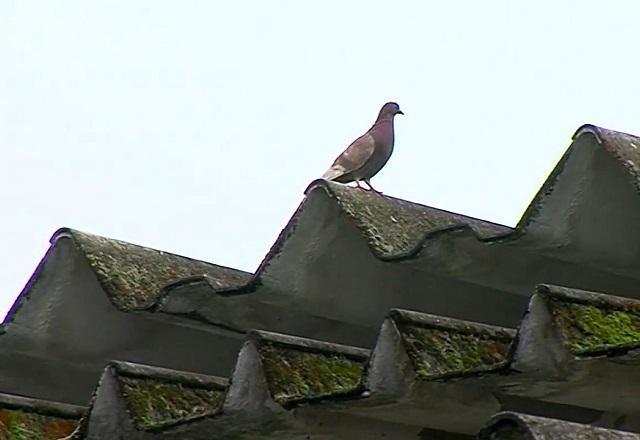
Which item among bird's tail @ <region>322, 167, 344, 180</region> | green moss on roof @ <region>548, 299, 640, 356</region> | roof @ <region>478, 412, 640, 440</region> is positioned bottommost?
roof @ <region>478, 412, 640, 440</region>

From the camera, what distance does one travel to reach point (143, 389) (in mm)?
2906

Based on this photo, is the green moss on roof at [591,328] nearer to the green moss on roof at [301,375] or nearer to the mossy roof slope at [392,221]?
the green moss on roof at [301,375]

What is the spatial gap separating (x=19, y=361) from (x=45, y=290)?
0.18 m

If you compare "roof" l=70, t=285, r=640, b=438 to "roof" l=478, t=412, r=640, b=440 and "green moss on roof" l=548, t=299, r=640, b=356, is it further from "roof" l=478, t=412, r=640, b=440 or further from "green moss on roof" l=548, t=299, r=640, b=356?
"roof" l=478, t=412, r=640, b=440

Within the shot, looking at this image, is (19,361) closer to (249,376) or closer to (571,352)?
(249,376)

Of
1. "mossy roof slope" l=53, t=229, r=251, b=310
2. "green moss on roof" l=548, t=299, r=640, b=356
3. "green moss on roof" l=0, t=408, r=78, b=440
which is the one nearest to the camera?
"green moss on roof" l=548, t=299, r=640, b=356

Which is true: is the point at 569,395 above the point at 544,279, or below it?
below

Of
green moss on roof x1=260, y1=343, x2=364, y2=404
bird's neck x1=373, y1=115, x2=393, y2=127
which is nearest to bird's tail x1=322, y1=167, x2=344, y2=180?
bird's neck x1=373, y1=115, x2=393, y2=127

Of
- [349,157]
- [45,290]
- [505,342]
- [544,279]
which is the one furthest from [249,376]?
[349,157]

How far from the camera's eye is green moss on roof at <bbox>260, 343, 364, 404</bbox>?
107 inches

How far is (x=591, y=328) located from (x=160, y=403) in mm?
803

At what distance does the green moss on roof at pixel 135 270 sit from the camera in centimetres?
347

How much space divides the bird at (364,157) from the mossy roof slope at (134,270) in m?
4.73

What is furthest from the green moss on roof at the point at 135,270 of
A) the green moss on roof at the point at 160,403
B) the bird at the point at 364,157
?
the bird at the point at 364,157
